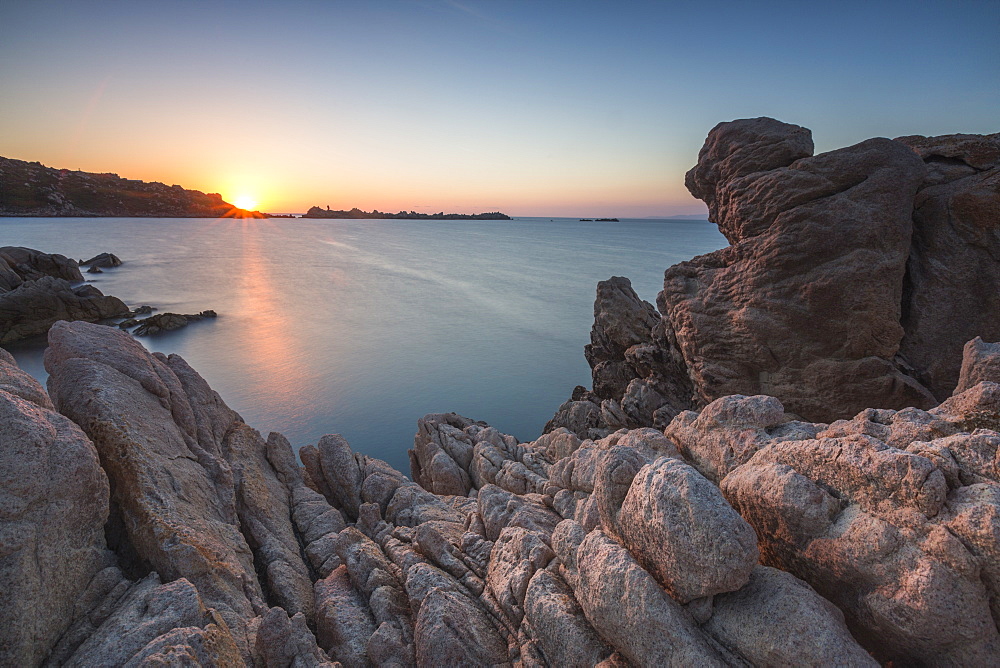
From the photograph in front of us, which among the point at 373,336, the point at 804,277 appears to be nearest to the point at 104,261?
the point at 373,336

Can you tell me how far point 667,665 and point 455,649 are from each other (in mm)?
3714

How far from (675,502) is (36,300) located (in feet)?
192

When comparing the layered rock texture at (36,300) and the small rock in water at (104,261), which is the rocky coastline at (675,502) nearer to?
the layered rock texture at (36,300)

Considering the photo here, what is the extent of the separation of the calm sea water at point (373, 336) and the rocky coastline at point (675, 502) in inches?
700

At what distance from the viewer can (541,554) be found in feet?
30.5

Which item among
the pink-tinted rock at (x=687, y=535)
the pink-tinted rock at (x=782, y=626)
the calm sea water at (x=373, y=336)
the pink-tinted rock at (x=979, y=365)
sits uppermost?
the pink-tinted rock at (x=979, y=365)

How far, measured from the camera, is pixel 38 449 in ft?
24.2

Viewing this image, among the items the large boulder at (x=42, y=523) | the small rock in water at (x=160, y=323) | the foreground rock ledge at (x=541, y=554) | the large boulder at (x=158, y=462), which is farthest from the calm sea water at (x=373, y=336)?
the large boulder at (x=42, y=523)

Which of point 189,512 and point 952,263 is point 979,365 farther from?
point 189,512

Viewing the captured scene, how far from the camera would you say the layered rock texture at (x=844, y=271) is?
1410 centimetres

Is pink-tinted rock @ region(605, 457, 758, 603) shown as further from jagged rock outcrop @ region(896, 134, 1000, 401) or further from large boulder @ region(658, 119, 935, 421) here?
jagged rock outcrop @ region(896, 134, 1000, 401)

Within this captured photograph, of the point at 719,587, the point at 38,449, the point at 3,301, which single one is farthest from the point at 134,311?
the point at 719,587

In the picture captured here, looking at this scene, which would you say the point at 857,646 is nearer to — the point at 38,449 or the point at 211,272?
the point at 38,449

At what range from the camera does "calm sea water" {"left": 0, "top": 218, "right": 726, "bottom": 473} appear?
1420 inches
